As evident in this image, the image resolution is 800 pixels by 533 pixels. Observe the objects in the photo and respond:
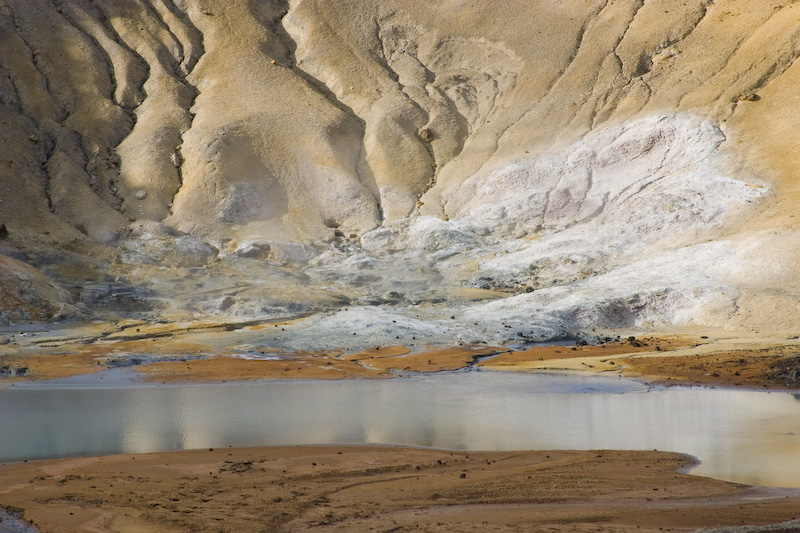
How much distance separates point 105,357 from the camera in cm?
2725

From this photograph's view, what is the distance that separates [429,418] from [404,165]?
3765cm

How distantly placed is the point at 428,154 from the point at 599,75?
42.2 ft

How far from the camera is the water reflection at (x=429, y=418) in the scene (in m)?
15.2

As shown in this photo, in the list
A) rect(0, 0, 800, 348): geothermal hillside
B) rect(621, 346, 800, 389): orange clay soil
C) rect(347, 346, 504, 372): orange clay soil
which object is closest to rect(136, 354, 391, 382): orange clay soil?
rect(347, 346, 504, 372): orange clay soil

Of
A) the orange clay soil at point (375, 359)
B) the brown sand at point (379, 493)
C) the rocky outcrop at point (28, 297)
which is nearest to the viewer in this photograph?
the brown sand at point (379, 493)

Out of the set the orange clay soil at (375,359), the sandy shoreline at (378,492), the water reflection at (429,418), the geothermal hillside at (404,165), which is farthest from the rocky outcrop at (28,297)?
the sandy shoreline at (378,492)

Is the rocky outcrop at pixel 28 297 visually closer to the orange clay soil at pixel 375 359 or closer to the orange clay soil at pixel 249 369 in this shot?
the orange clay soil at pixel 375 359

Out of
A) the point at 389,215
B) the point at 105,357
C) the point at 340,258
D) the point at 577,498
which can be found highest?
the point at 389,215

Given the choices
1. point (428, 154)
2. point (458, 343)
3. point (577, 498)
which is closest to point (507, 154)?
point (428, 154)

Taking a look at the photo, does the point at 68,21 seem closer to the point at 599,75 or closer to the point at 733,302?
the point at 599,75

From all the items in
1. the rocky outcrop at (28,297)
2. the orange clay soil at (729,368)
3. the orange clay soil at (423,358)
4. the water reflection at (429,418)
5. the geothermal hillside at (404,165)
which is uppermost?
the geothermal hillside at (404,165)

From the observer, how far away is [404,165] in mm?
54312

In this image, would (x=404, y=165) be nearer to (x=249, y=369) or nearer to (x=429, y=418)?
(x=249, y=369)

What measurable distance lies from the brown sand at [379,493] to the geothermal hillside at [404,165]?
16583 millimetres
